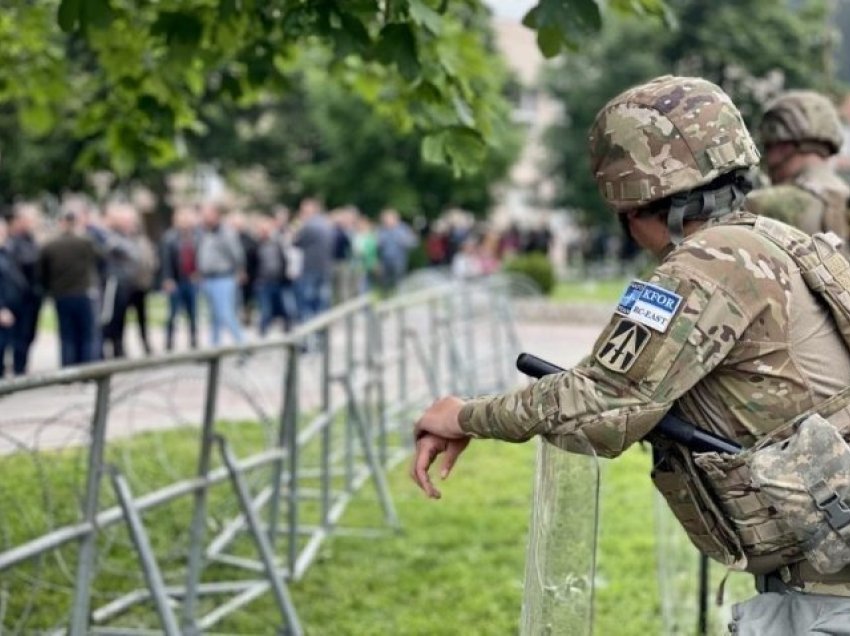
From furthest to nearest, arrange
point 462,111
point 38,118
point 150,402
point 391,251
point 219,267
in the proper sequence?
point 391,251 < point 219,267 < point 38,118 < point 150,402 < point 462,111

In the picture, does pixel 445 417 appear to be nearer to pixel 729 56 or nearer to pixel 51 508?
pixel 51 508

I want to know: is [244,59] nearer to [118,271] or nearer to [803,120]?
[803,120]

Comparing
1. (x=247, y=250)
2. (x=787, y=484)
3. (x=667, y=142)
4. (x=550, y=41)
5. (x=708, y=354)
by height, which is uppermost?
(x=247, y=250)

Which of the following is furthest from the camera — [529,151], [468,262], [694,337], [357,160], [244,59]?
[529,151]

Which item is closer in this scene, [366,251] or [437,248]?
[366,251]

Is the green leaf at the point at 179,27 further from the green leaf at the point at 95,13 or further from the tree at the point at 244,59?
the green leaf at the point at 95,13

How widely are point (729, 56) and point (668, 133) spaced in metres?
27.9

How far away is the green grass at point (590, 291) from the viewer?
26.1 m

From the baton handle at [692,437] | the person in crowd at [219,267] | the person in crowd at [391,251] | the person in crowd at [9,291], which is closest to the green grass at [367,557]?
the baton handle at [692,437]

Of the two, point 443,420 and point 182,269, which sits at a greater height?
point 182,269

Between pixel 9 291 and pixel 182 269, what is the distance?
361 centimetres

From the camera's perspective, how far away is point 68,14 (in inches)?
172

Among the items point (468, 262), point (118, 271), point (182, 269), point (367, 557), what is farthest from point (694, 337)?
point (468, 262)

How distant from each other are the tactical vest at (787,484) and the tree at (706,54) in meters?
23.2
